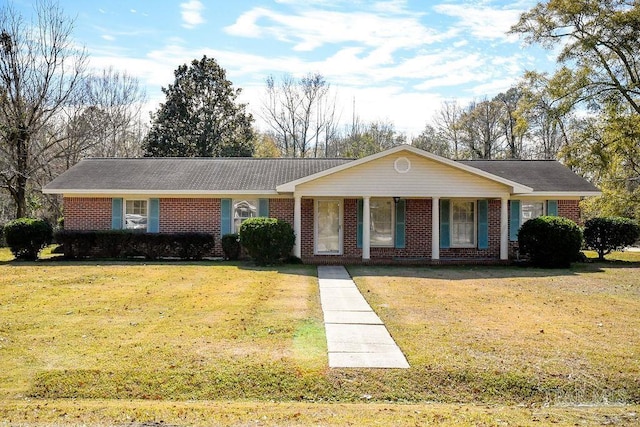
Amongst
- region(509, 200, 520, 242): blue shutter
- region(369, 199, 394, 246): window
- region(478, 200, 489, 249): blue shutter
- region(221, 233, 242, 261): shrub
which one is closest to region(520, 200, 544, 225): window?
region(509, 200, 520, 242): blue shutter

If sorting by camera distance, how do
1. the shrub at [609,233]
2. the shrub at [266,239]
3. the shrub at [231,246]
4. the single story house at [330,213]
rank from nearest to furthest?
1. the shrub at [266,239]
2. the shrub at [231,246]
3. the single story house at [330,213]
4. the shrub at [609,233]

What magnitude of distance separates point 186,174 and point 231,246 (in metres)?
3.97

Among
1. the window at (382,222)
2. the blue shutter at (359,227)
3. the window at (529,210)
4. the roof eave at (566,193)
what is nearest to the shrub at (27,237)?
the blue shutter at (359,227)

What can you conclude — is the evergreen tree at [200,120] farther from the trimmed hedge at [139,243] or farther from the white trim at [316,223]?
the white trim at [316,223]

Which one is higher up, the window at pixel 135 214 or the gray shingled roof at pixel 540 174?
the gray shingled roof at pixel 540 174

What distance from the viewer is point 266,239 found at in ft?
52.0

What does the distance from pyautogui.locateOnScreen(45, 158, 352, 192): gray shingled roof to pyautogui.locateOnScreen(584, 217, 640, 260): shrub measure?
→ 9.93 metres

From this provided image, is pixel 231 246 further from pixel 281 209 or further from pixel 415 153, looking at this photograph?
pixel 415 153

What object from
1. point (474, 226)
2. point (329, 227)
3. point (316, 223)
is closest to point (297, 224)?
point (316, 223)

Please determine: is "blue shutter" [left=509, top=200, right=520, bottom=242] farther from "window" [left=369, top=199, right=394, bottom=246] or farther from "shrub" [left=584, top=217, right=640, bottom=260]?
"window" [left=369, top=199, right=394, bottom=246]

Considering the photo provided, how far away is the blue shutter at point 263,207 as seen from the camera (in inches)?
723

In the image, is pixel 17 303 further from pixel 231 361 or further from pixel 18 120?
pixel 18 120

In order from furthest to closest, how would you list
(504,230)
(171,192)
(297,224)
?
1. (171,192)
2. (504,230)
3. (297,224)

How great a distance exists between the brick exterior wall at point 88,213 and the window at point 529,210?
14435 millimetres
